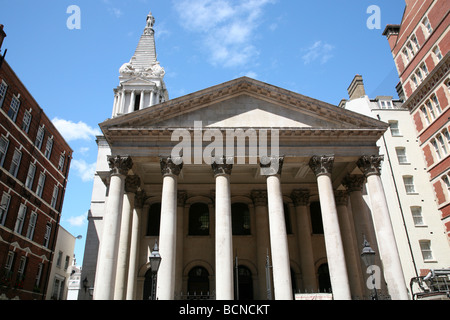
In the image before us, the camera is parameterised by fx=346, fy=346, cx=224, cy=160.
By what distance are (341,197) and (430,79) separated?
13.0 meters

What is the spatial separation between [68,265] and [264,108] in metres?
26.6

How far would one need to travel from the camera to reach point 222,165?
21.0 metres

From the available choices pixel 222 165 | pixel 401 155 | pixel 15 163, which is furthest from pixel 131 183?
pixel 401 155

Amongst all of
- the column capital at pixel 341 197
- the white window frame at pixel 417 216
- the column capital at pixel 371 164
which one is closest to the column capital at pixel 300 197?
the column capital at pixel 341 197

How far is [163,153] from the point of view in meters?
21.4

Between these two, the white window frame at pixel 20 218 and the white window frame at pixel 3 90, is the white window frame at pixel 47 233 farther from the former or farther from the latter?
the white window frame at pixel 3 90

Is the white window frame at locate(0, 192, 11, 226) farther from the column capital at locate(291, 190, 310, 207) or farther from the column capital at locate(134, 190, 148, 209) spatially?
the column capital at locate(291, 190, 310, 207)

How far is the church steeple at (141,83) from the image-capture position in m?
43.2

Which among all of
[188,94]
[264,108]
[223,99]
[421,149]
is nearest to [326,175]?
[264,108]

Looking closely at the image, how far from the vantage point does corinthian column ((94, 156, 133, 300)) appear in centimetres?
1817

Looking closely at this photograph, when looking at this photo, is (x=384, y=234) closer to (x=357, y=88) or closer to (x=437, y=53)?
(x=437, y=53)

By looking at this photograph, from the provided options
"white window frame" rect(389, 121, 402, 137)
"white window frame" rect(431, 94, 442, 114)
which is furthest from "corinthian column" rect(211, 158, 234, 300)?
"white window frame" rect(431, 94, 442, 114)

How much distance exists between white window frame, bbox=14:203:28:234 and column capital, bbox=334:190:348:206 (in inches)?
920

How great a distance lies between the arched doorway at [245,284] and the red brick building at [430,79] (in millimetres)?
16421
